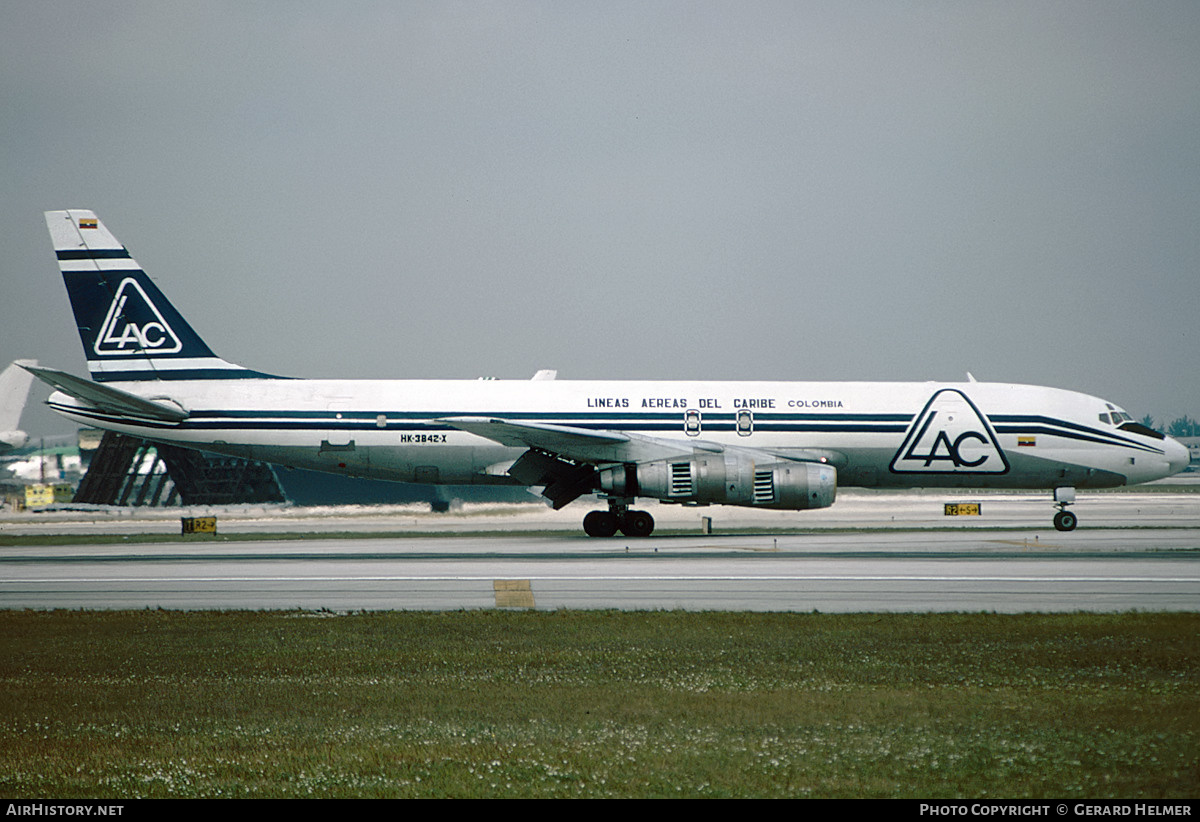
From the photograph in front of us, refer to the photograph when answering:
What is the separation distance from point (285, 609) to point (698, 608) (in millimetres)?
5735

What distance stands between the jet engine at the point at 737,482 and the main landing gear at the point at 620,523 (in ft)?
6.24

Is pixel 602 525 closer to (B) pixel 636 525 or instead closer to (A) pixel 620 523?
(A) pixel 620 523

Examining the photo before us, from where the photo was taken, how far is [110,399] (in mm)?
26359

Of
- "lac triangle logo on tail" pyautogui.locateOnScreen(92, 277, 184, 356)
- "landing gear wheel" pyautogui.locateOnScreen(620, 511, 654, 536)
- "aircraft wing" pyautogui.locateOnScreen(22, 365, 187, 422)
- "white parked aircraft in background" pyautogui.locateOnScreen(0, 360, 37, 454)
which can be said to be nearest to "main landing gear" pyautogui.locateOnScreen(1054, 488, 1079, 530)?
"landing gear wheel" pyautogui.locateOnScreen(620, 511, 654, 536)

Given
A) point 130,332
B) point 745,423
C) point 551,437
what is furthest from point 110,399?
point 745,423

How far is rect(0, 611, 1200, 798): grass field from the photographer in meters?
6.25

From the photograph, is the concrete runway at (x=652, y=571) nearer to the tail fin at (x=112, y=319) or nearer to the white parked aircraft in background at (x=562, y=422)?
the white parked aircraft in background at (x=562, y=422)

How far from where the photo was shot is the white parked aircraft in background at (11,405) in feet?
108

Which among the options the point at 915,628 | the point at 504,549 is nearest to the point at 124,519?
the point at 504,549

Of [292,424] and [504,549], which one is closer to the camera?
[504,549]

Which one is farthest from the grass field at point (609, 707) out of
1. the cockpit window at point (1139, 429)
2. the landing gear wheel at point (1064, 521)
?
the cockpit window at point (1139, 429)

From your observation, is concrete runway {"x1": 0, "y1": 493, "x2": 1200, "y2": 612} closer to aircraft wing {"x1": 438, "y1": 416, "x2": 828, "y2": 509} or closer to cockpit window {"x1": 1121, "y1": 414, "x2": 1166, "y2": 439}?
aircraft wing {"x1": 438, "y1": 416, "x2": 828, "y2": 509}
